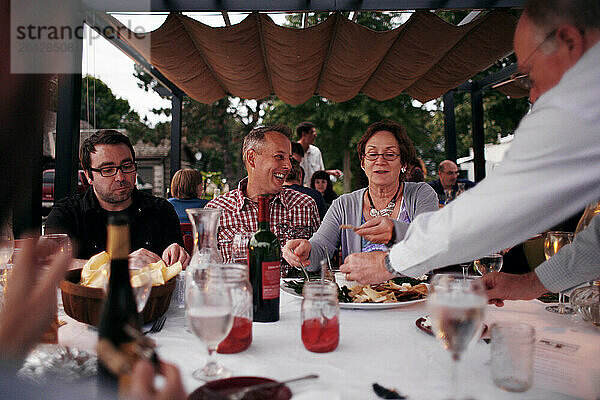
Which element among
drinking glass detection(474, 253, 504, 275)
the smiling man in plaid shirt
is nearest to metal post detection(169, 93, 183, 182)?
the smiling man in plaid shirt

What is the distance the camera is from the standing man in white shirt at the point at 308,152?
671 cm

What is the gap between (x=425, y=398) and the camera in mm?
822

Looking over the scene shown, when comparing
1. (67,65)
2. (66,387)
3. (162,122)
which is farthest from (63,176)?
(162,122)

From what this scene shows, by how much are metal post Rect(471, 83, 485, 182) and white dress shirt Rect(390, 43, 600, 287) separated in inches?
244

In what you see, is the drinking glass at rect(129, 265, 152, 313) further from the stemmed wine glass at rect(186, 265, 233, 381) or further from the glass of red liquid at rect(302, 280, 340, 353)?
the glass of red liquid at rect(302, 280, 340, 353)

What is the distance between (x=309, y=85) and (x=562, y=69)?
4.99 meters

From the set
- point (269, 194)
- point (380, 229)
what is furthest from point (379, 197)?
point (380, 229)

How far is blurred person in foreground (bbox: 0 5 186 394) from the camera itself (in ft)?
2.36

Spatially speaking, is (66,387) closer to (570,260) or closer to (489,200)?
(489,200)

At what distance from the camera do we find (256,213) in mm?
2826

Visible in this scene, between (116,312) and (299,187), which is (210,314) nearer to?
(116,312)

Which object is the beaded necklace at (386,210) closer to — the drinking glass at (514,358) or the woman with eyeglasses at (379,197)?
the woman with eyeglasses at (379,197)

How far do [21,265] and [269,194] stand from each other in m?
2.14

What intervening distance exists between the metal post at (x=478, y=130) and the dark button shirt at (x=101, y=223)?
5.61 meters
